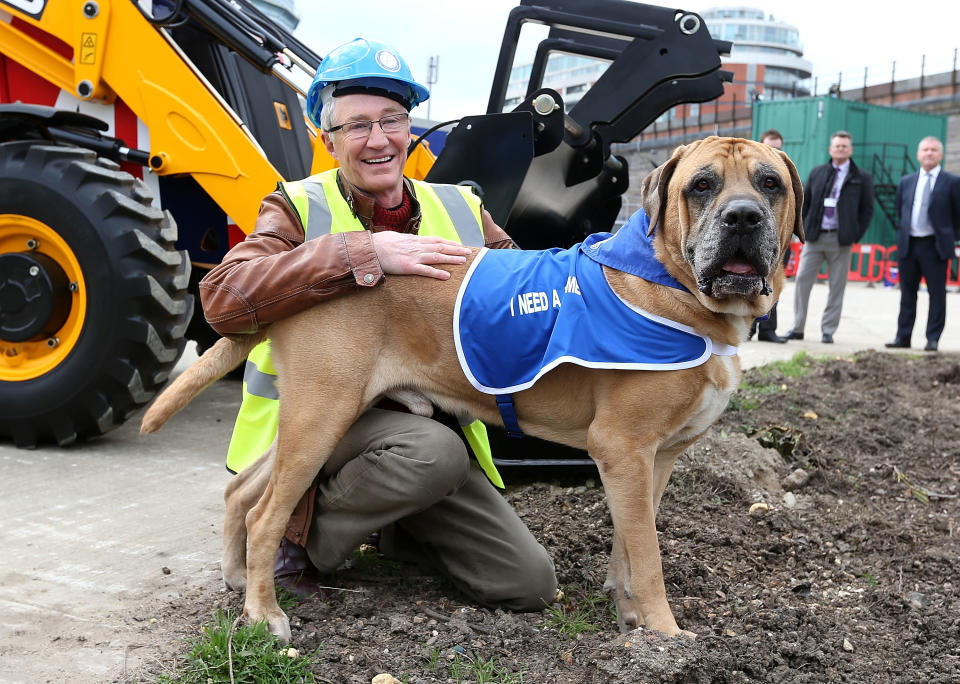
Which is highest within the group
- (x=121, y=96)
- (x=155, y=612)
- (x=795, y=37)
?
(x=795, y=37)

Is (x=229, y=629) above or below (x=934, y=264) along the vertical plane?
below

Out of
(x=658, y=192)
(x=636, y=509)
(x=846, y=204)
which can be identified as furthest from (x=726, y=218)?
(x=846, y=204)

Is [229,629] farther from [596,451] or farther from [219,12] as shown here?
[219,12]

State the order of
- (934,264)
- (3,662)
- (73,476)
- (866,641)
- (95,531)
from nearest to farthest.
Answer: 1. (3,662)
2. (866,641)
3. (95,531)
4. (73,476)
5. (934,264)

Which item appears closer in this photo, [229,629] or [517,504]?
[229,629]

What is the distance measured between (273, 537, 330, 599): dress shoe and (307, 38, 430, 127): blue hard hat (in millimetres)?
1483

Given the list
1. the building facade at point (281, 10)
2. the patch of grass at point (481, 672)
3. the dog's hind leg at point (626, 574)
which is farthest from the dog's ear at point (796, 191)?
the building facade at point (281, 10)

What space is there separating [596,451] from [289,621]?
104cm

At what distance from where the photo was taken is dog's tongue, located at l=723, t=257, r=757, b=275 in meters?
2.28

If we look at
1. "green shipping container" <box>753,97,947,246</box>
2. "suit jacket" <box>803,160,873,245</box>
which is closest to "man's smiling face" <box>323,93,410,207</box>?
"suit jacket" <box>803,160,873,245</box>

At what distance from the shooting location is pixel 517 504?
373 cm

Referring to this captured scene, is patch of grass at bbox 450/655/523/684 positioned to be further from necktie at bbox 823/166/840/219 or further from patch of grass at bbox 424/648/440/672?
necktie at bbox 823/166/840/219

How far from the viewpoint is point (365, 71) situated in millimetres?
2756

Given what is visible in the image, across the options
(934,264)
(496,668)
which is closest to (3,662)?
(496,668)
